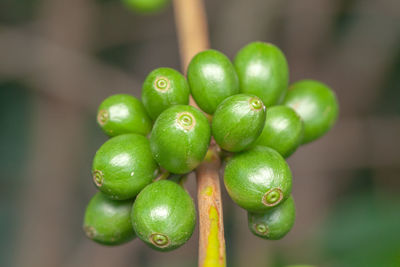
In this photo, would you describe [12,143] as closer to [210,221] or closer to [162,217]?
[162,217]

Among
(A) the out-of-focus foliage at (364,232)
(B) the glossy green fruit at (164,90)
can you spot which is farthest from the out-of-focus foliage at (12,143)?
(B) the glossy green fruit at (164,90)

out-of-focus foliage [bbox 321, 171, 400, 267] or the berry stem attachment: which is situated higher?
out-of-focus foliage [bbox 321, 171, 400, 267]

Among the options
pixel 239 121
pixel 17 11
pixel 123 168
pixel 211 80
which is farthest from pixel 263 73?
pixel 17 11

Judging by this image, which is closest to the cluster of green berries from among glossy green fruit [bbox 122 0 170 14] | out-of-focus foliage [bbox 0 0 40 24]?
glossy green fruit [bbox 122 0 170 14]

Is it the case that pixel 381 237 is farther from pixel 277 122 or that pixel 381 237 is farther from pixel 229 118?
pixel 229 118

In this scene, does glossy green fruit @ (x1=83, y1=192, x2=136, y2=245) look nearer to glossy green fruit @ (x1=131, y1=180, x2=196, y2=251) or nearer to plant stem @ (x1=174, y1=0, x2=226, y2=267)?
glossy green fruit @ (x1=131, y1=180, x2=196, y2=251)

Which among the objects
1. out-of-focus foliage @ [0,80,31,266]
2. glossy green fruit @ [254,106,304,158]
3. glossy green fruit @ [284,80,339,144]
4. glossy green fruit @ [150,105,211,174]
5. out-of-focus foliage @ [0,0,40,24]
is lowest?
glossy green fruit @ [150,105,211,174]

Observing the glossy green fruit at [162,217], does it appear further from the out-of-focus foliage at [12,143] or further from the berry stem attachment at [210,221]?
the out-of-focus foliage at [12,143]
